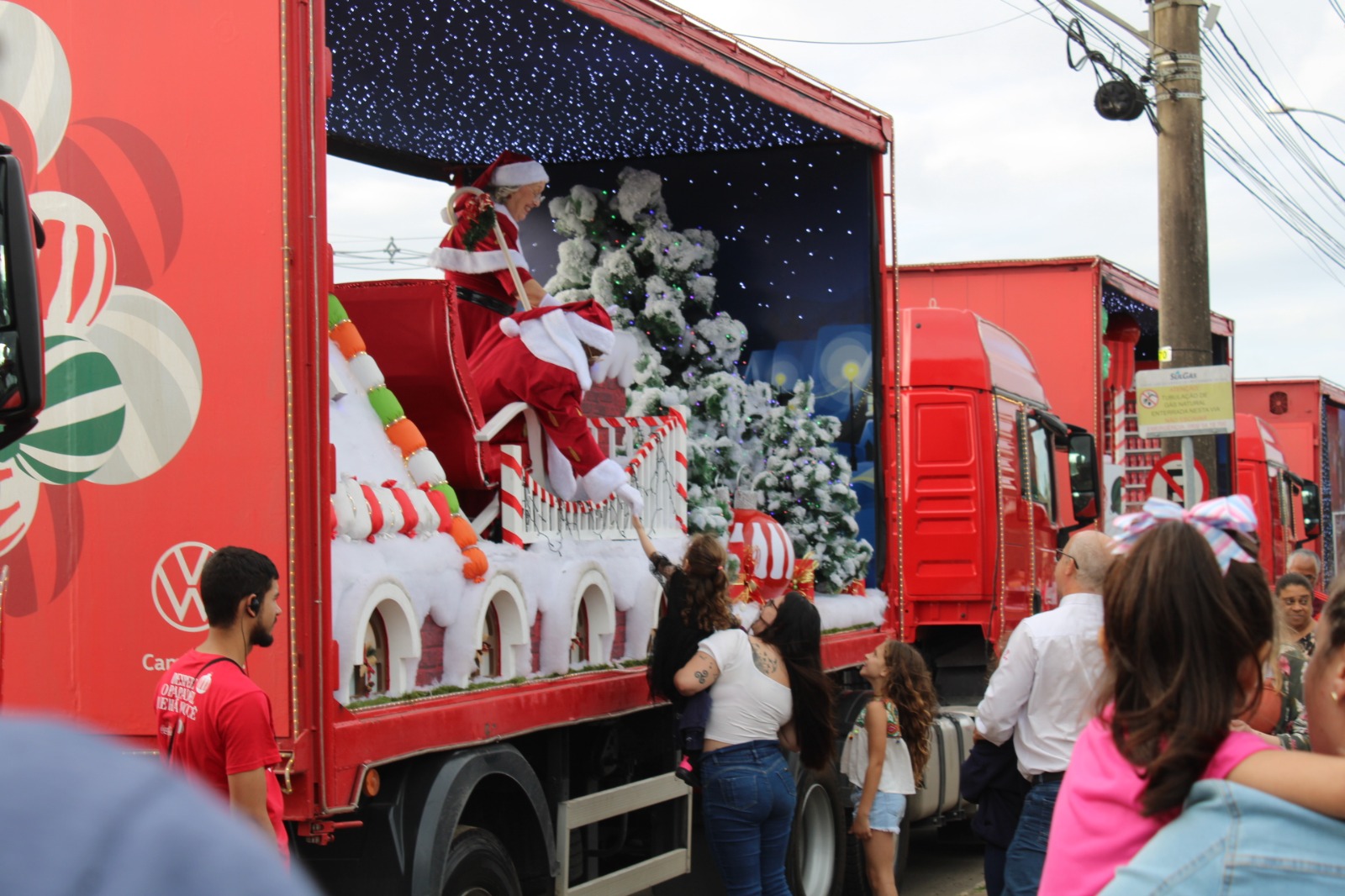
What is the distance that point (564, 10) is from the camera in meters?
6.07

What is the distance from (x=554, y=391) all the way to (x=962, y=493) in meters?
4.22

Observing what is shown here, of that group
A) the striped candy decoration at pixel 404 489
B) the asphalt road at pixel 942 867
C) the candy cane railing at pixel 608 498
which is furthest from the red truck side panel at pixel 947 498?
the striped candy decoration at pixel 404 489

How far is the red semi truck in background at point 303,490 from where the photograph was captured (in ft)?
13.2

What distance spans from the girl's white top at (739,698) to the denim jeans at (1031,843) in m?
1.24

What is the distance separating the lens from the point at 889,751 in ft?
23.7

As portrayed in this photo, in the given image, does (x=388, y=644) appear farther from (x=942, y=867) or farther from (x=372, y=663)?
(x=942, y=867)

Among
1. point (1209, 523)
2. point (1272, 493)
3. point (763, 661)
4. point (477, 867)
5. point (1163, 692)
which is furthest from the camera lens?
point (1272, 493)

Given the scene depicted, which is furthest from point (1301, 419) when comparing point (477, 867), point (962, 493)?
point (477, 867)

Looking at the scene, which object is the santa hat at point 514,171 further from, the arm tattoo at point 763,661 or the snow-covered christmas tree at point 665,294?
the arm tattoo at point 763,661

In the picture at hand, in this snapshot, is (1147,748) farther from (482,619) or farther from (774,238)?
(774,238)

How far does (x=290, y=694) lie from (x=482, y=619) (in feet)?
3.77

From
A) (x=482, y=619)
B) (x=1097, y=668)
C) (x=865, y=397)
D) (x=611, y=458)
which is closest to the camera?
(x=1097, y=668)

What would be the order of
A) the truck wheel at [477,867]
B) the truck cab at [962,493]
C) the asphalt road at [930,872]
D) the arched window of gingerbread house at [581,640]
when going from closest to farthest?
1. the truck wheel at [477,867]
2. the arched window of gingerbread house at [581,640]
3. the asphalt road at [930,872]
4. the truck cab at [962,493]

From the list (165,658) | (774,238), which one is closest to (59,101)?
(165,658)
